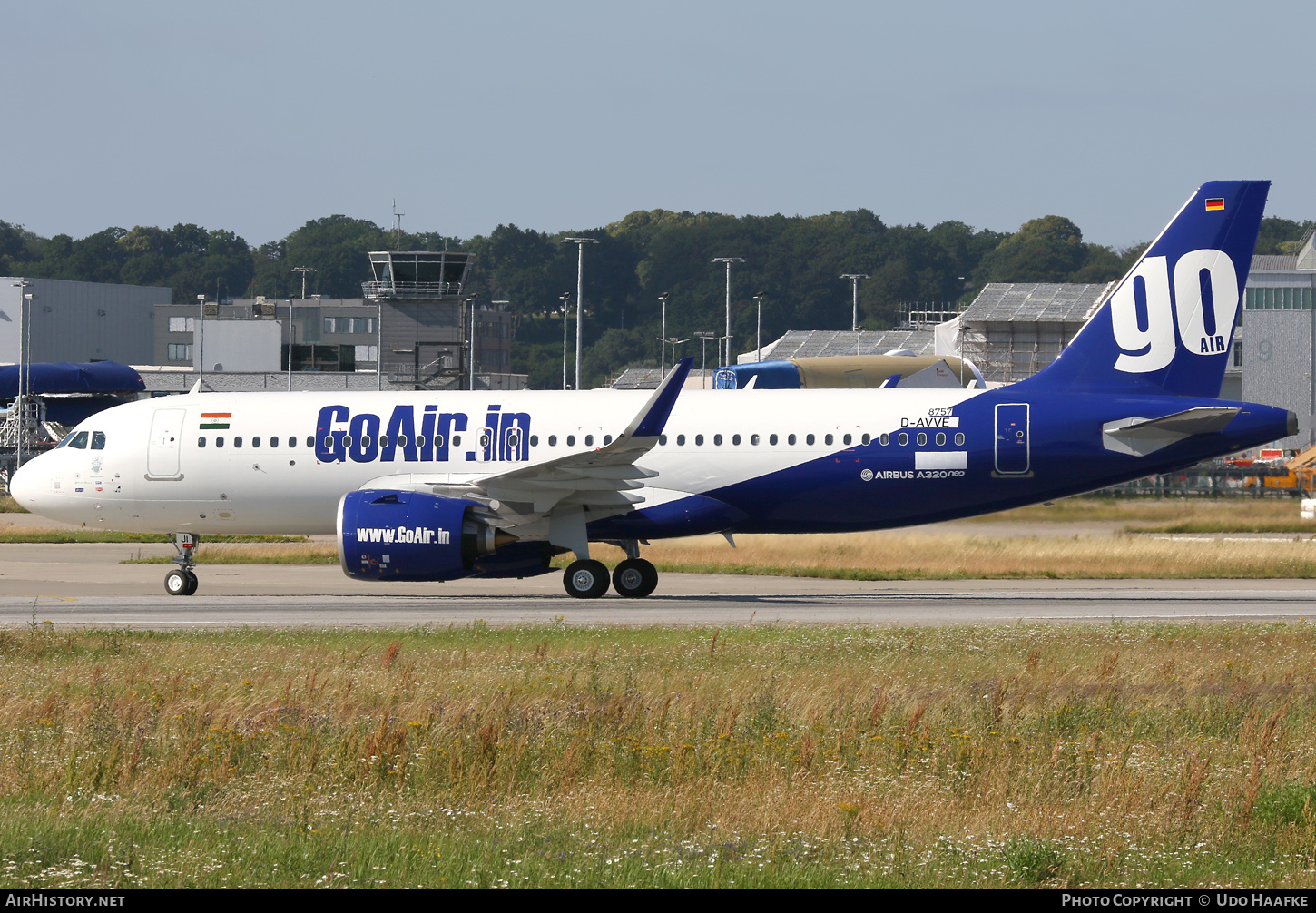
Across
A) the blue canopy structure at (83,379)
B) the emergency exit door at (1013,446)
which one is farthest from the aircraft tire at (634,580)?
the blue canopy structure at (83,379)

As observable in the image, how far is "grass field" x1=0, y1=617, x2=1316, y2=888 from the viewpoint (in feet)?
28.6

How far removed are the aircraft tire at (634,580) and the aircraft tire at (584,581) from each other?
49 cm

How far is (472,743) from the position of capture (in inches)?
471

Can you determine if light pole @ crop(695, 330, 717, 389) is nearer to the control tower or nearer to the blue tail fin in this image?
the control tower

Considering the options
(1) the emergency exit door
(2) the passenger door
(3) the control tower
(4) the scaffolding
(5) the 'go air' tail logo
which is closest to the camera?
(1) the emergency exit door

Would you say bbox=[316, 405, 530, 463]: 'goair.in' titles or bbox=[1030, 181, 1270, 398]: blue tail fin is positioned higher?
bbox=[1030, 181, 1270, 398]: blue tail fin

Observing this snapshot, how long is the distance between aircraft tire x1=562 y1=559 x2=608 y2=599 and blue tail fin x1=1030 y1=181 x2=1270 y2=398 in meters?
9.72

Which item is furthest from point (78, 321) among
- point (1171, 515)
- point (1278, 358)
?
point (1171, 515)

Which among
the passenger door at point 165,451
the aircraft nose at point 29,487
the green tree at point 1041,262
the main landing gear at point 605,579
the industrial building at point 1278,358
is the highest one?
the green tree at point 1041,262

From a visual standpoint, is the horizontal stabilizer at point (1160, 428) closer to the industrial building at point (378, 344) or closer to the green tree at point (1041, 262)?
the industrial building at point (378, 344)

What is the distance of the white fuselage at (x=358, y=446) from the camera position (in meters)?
27.9

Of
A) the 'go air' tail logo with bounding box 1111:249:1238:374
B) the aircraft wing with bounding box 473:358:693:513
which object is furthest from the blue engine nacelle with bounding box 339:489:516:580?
the 'go air' tail logo with bounding box 1111:249:1238:374

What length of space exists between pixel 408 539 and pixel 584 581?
388 centimetres

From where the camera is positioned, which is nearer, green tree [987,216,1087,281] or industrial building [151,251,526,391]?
industrial building [151,251,526,391]
